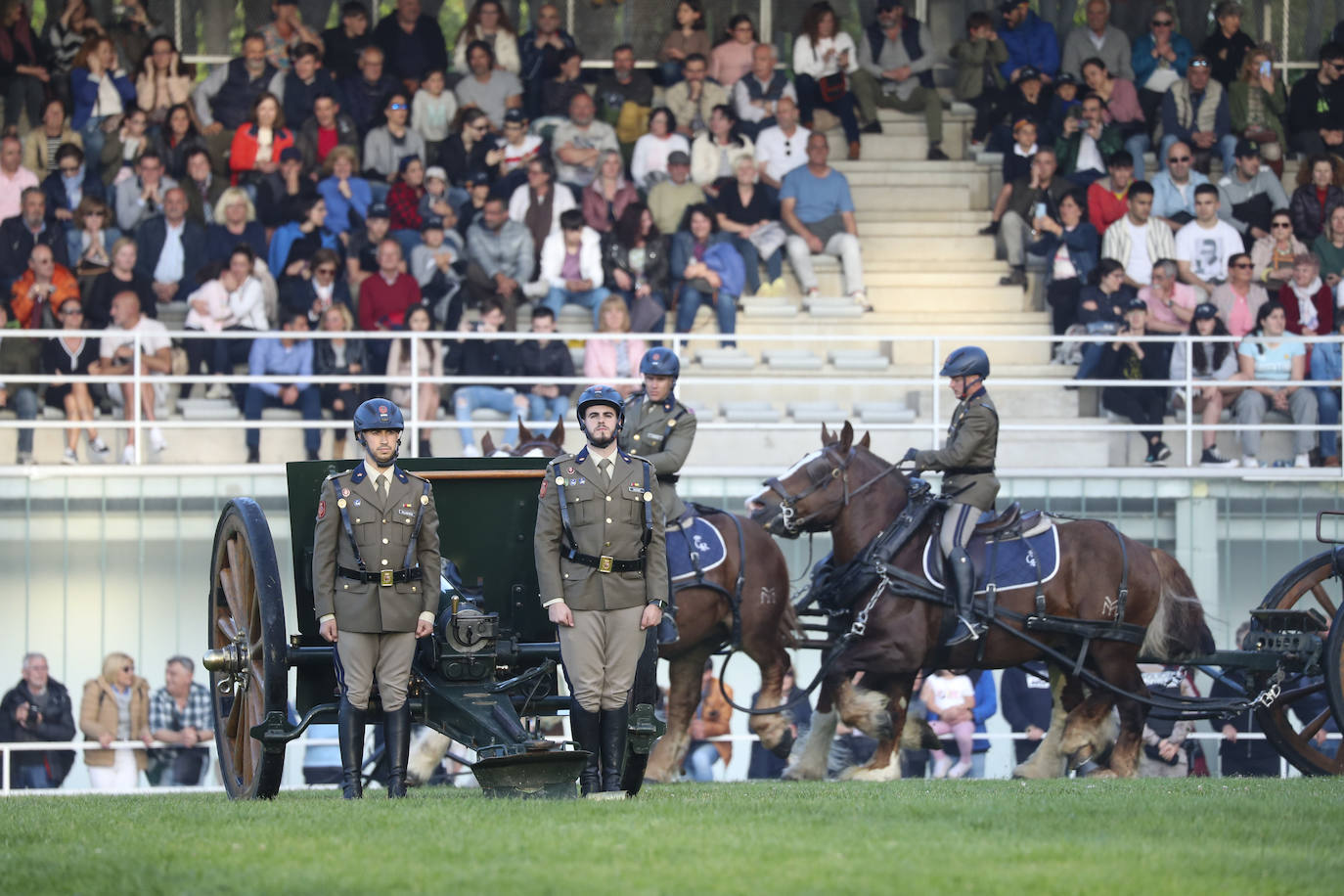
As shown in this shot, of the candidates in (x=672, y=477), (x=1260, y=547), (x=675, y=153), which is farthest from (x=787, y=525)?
(x=675, y=153)

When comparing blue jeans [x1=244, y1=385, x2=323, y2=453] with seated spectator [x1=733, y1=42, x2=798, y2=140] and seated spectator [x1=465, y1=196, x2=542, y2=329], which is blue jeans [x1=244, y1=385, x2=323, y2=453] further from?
seated spectator [x1=733, y1=42, x2=798, y2=140]

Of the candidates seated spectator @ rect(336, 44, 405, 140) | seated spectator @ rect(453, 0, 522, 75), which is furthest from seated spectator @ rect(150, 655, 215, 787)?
seated spectator @ rect(453, 0, 522, 75)

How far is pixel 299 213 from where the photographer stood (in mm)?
17953

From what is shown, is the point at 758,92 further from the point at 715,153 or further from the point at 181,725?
the point at 181,725

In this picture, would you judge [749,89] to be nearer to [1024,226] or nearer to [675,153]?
[675,153]

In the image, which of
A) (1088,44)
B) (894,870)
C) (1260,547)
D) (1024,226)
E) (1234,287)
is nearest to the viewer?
(894,870)

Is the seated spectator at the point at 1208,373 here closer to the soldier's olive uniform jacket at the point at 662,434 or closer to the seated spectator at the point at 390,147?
the soldier's olive uniform jacket at the point at 662,434

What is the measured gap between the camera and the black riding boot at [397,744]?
8.62m

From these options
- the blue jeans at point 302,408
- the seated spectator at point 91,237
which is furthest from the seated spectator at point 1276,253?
the seated spectator at point 91,237

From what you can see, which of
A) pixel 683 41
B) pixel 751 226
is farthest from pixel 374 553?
pixel 683 41

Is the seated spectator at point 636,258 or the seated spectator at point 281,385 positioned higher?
the seated spectator at point 636,258

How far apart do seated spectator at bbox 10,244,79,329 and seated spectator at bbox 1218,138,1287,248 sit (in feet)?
35.8

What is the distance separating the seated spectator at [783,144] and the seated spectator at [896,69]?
1.41 metres

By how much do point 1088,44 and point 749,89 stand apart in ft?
12.3
